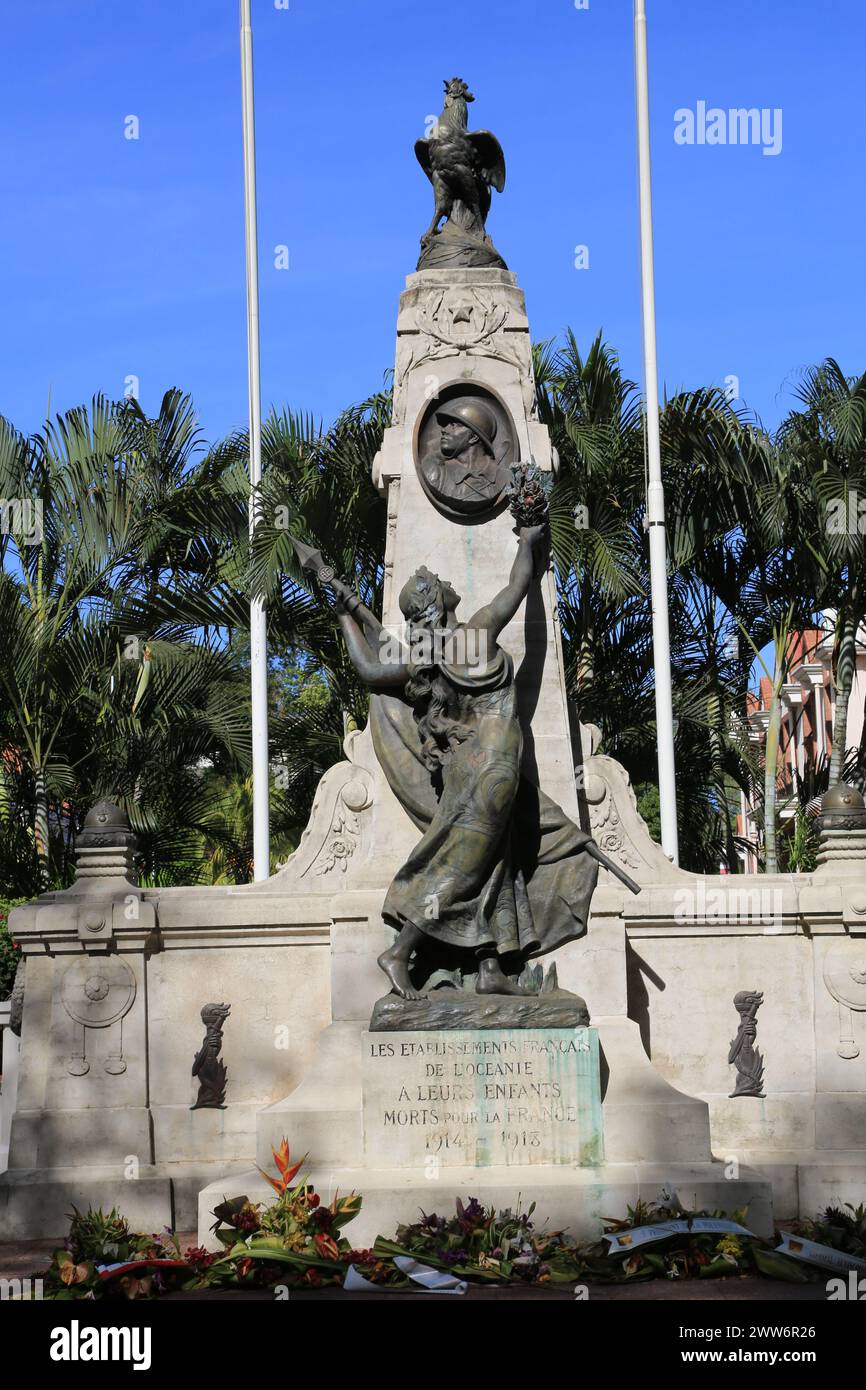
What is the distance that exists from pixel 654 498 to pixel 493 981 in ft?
28.7

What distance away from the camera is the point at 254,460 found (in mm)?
19297

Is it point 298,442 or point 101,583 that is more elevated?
point 298,442

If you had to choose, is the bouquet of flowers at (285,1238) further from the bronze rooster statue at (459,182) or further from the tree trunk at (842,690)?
the tree trunk at (842,690)

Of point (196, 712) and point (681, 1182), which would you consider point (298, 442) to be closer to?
point (196, 712)

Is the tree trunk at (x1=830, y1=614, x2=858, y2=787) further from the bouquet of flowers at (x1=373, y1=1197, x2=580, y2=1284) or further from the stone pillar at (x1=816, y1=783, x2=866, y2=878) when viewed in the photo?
the bouquet of flowers at (x1=373, y1=1197, x2=580, y2=1284)

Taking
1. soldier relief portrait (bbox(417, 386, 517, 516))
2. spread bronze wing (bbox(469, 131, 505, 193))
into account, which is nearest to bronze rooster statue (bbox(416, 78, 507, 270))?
spread bronze wing (bbox(469, 131, 505, 193))

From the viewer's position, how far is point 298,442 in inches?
789

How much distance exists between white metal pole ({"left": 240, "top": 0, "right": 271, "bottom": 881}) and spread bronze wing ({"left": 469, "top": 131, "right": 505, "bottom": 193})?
234 inches

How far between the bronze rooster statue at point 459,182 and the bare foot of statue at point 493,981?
5.29 m

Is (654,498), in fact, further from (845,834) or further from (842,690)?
(845,834)

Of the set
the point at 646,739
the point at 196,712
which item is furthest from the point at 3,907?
the point at 646,739

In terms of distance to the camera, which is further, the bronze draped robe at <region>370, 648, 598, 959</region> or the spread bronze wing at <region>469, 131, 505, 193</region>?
the spread bronze wing at <region>469, 131, 505, 193</region>

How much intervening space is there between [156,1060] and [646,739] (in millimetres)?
9338

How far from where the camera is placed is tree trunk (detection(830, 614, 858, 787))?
19.7 meters
